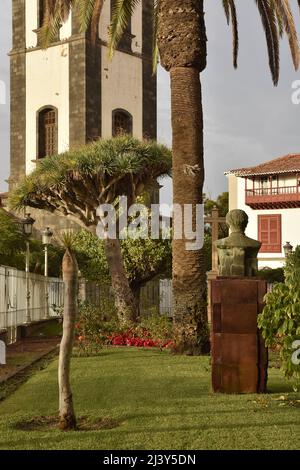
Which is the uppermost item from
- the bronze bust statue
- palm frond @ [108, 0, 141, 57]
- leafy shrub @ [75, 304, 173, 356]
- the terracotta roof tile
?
the terracotta roof tile

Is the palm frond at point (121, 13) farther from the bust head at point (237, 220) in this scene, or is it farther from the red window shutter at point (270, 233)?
the red window shutter at point (270, 233)

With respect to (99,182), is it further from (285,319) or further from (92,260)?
(285,319)

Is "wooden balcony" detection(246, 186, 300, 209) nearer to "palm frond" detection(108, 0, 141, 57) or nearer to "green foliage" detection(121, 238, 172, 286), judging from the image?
"green foliage" detection(121, 238, 172, 286)

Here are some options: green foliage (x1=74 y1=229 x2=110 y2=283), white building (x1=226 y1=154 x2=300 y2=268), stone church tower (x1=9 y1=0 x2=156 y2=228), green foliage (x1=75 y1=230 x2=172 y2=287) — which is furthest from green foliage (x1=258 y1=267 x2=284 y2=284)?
green foliage (x1=74 y1=229 x2=110 y2=283)

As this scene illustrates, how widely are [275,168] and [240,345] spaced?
40366 millimetres

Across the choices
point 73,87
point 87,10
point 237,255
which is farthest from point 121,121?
point 237,255

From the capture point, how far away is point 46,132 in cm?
3659

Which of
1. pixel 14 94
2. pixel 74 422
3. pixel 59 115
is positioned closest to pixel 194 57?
pixel 74 422

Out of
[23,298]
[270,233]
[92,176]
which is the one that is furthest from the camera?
[270,233]

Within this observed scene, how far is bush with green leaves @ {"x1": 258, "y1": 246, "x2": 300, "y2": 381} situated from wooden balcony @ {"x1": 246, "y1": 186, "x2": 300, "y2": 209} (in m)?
39.8

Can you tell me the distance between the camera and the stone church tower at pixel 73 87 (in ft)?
114

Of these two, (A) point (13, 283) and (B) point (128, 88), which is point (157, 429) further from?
(B) point (128, 88)

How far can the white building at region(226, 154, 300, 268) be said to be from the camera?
48.2 m

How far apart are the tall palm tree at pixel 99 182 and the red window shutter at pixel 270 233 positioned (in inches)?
1074
